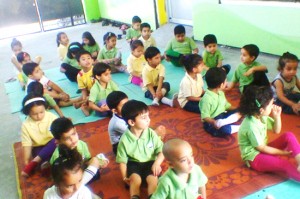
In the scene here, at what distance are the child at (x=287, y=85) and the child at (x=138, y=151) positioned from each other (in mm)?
1265

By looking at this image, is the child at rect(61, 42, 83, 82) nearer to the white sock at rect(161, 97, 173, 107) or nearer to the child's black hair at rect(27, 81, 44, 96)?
the child's black hair at rect(27, 81, 44, 96)

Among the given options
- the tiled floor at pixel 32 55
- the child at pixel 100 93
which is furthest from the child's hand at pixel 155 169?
the child at pixel 100 93

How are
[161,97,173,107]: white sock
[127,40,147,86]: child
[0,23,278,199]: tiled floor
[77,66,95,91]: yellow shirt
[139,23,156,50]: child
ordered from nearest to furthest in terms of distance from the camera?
[0,23,278,199]: tiled floor
[161,97,173,107]: white sock
[77,66,95,91]: yellow shirt
[127,40,147,86]: child
[139,23,156,50]: child

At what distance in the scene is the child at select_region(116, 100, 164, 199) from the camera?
1.83m

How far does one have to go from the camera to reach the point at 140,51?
379cm

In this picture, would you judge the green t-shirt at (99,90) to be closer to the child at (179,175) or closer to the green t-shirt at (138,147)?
the green t-shirt at (138,147)

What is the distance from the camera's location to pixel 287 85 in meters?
2.72

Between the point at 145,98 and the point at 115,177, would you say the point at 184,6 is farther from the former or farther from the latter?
the point at 115,177

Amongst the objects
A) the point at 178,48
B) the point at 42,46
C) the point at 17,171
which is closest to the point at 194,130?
the point at 17,171

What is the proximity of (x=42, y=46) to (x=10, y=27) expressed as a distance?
8.42 ft

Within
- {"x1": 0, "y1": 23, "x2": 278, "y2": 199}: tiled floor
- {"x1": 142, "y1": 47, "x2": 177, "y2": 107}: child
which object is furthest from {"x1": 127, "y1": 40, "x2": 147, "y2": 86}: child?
{"x1": 0, "y1": 23, "x2": 278, "y2": 199}: tiled floor

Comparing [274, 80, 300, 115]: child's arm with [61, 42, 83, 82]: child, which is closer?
[274, 80, 300, 115]: child's arm

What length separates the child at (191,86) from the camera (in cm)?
278

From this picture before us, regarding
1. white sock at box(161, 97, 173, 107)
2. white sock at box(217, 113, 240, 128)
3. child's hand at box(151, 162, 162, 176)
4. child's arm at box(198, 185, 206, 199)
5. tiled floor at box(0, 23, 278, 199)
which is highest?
child's arm at box(198, 185, 206, 199)
